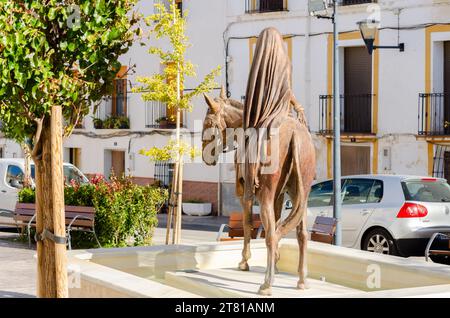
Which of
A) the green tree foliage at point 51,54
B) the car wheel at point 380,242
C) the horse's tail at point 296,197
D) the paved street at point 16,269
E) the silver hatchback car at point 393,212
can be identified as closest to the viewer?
the green tree foliage at point 51,54

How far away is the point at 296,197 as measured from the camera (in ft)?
28.2

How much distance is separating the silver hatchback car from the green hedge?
2.94 metres

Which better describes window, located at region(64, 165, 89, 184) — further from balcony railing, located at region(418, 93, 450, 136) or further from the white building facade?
balcony railing, located at region(418, 93, 450, 136)

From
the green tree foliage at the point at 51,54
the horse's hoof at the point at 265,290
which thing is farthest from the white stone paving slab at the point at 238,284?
the green tree foliage at the point at 51,54

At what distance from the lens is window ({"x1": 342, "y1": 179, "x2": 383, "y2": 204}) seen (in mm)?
15424

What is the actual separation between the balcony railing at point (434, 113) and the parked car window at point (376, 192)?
756 cm

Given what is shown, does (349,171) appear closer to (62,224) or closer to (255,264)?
(255,264)

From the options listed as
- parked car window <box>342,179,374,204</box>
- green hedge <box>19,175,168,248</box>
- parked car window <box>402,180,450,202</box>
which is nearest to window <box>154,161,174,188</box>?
green hedge <box>19,175,168,248</box>

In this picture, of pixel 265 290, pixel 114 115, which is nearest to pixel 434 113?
pixel 114 115

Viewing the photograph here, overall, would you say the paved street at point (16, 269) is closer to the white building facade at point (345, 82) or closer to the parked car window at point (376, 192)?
the parked car window at point (376, 192)

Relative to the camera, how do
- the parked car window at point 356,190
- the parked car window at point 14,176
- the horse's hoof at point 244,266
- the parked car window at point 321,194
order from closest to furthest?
the horse's hoof at point 244,266 < the parked car window at point 356,190 < the parked car window at point 321,194 < the parked car window at point 14,176

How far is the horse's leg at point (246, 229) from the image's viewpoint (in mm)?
9031

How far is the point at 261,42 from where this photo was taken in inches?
335
